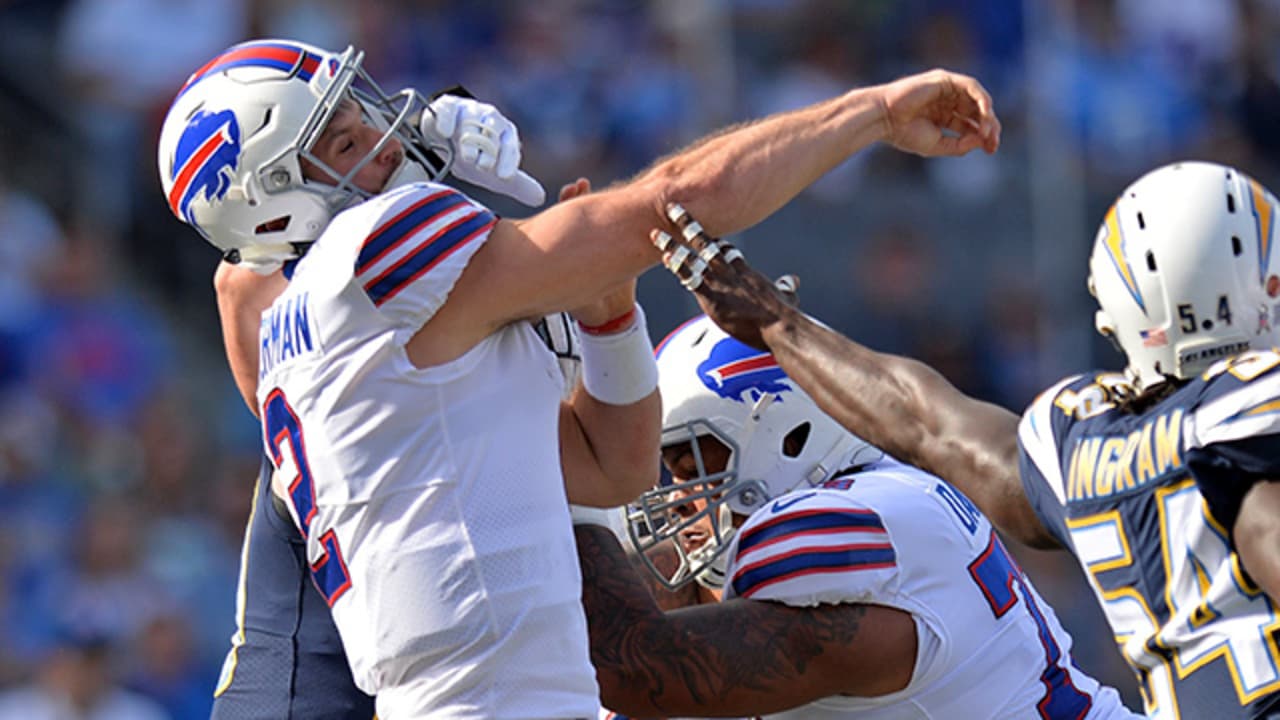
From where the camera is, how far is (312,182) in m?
3.28

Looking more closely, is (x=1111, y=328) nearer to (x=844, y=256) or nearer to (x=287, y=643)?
(x=287, y=643)

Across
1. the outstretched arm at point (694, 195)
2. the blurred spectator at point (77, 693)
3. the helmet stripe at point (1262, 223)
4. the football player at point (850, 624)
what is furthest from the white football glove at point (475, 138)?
the blurred spectator at point (77, 693)

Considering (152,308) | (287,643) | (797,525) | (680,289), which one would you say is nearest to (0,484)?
(152,308)

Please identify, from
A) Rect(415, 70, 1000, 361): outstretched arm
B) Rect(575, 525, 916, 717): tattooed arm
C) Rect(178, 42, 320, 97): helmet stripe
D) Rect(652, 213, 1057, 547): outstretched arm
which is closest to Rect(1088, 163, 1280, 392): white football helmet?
Rect(652, 213, 1057, 547): outstretched arm

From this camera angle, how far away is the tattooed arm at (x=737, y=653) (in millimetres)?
3309

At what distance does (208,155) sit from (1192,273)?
1.80 meters

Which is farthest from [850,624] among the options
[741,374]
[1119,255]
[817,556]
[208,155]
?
[208,155]

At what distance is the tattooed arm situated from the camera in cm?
331

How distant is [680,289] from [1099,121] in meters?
3.03

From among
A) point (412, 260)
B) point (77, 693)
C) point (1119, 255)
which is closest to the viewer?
point (412, 260)

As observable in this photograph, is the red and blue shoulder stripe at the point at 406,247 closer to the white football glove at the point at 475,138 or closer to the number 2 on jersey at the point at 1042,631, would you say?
the white football glove at the point at 475,138

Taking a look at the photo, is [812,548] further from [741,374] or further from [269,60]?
[269,60]

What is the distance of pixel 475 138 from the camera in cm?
334

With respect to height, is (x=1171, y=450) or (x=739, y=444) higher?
(x=1171, y=450)
